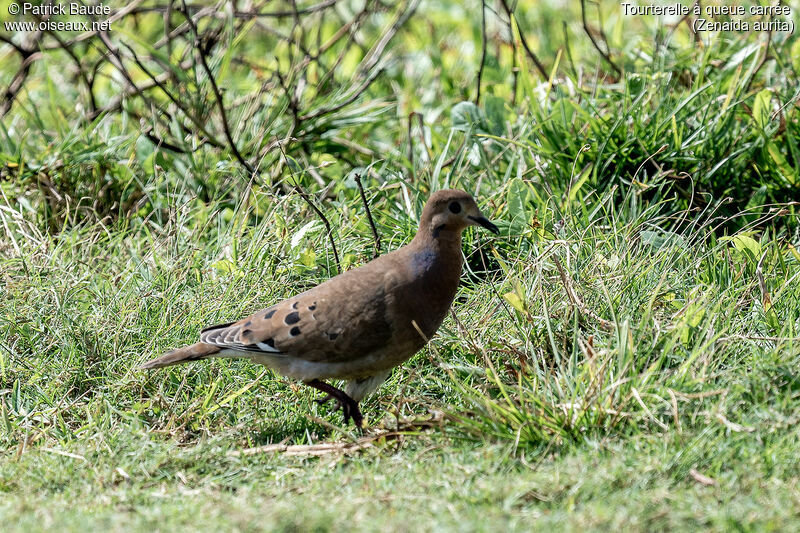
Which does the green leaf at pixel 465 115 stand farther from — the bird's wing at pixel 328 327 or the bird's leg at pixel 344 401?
the bird's leg at pixel 344 401

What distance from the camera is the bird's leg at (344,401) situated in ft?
12.8

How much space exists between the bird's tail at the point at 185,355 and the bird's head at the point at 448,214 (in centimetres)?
98

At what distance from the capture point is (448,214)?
3875 mm

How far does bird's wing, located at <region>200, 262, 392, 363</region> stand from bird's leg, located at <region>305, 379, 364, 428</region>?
15cm

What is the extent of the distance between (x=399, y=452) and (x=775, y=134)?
2.88 metres

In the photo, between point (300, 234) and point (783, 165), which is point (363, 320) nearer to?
point (300, 234)

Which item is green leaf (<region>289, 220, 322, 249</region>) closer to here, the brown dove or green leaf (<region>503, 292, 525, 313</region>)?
the brown dove

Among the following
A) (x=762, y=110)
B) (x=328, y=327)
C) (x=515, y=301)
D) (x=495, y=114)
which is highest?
(x=495, y=114)

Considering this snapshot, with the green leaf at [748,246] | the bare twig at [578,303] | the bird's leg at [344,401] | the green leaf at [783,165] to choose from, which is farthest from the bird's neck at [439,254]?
the green leaf at [783,165]

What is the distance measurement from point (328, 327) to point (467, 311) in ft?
2.49

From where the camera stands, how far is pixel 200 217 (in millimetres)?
5102

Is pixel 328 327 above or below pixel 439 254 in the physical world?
below

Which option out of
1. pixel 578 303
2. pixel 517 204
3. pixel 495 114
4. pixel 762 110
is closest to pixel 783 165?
pixel 762 110

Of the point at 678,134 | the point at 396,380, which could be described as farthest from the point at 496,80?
the point at 396,380
